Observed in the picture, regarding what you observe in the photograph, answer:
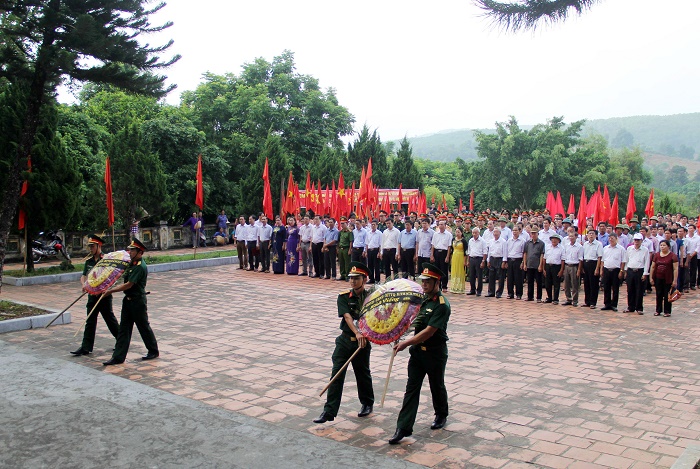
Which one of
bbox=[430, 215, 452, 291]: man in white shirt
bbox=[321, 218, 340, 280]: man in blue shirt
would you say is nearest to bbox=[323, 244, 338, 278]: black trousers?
bbox=[321, 218, 340, 280]: man in blue shirt

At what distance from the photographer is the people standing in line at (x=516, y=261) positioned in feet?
45.1

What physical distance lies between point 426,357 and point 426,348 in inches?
3.3

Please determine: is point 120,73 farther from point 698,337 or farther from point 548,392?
point 698,337

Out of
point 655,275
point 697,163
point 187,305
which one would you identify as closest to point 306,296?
point 187,305

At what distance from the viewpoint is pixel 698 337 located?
10.2 meters

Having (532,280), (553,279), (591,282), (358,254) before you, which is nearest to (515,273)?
(532,280)

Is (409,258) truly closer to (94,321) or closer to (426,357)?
(94,321)

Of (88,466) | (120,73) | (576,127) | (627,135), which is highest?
(627,135)

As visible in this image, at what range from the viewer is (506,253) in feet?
45.8

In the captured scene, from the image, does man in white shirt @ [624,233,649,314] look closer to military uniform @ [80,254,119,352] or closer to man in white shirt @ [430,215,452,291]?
man in white shirt @ [430,215,452,291]

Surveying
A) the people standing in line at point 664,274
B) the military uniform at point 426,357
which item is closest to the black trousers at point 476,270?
the people standing in line at point 664,274

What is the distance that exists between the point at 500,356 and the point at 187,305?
6670 mm

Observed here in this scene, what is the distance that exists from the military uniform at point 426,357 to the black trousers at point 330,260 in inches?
432

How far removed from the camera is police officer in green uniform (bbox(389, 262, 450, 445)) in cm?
570
